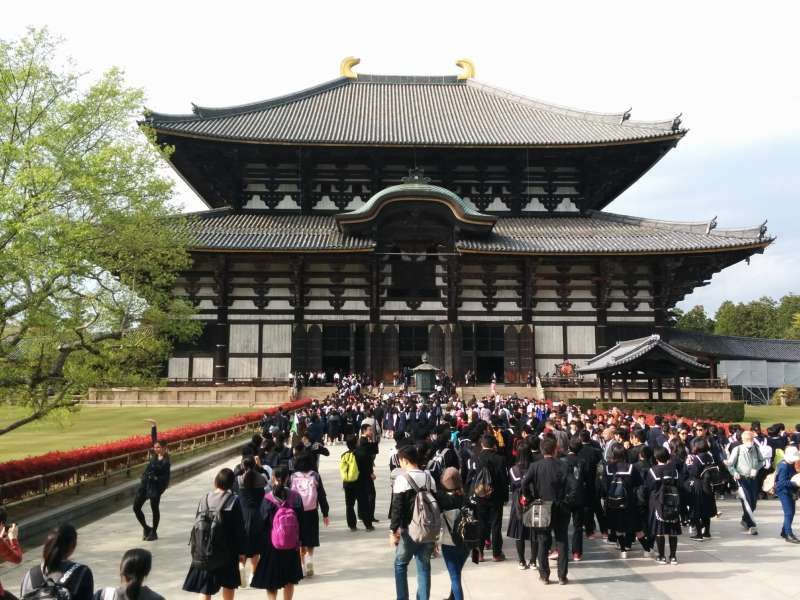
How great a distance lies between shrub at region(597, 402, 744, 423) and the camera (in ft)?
82.3

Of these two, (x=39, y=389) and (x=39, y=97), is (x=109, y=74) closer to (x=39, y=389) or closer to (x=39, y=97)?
(x=39, y=97)

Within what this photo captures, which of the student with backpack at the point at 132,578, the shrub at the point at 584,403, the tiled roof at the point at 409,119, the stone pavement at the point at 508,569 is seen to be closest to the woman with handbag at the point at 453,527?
the stone pavement at the point at 508,569

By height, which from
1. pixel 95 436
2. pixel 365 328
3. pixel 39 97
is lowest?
pixel 95 436

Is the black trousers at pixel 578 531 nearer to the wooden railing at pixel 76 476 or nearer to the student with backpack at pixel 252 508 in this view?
the student with backpack at pixel 252 508

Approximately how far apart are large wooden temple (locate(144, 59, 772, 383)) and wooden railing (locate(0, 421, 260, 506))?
16.4 metres

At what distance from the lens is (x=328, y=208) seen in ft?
132

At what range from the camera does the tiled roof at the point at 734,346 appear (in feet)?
119

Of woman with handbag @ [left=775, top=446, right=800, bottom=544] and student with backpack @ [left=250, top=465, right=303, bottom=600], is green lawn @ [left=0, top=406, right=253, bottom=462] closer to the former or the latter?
student with backpack @ [left=250, top=465, right=303, bottom=600]

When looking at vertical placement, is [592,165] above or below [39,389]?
above

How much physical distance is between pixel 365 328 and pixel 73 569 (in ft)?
106

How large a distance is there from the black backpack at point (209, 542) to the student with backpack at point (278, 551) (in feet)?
2.22

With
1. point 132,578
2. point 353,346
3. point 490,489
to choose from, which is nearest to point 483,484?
point 490,489

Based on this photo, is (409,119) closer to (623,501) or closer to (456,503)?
(623,501)

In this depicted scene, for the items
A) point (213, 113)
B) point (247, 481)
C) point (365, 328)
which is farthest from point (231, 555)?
point (213, 113)
